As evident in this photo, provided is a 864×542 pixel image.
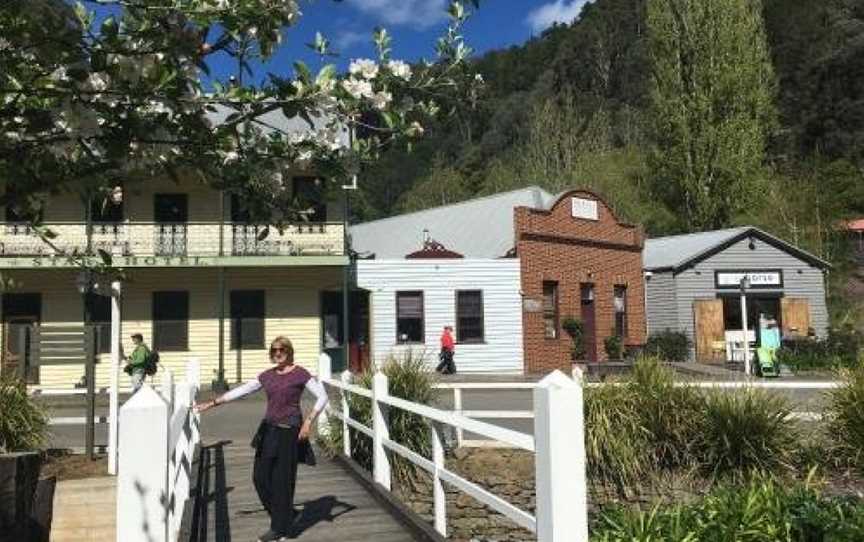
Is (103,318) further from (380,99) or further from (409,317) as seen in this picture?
(380,99)

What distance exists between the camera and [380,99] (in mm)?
3504

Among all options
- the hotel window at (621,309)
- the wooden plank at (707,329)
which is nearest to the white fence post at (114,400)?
the hotel window at (621,309)

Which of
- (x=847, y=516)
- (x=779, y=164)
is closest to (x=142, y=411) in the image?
(x=847, y=516)

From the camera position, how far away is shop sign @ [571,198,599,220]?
33.2 meters

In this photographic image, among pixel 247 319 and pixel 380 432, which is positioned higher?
pixel 247 319

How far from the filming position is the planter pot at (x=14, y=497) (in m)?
6.70

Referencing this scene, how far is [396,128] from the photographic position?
11.8ft

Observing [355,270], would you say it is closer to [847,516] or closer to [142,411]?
[847,516]

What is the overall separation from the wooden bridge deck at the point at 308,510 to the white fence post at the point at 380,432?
0.86ft

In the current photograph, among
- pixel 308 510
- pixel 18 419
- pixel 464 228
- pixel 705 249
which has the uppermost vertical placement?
pixel 464 228

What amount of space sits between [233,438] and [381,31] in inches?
496

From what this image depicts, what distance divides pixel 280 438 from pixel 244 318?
21921mm

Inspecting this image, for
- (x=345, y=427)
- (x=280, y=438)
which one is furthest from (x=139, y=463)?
(x=345, y=427)

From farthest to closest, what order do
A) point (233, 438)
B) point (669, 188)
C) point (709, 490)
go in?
1. point (669, 188)
2. point (233, 438)
3. point (709, 490)
